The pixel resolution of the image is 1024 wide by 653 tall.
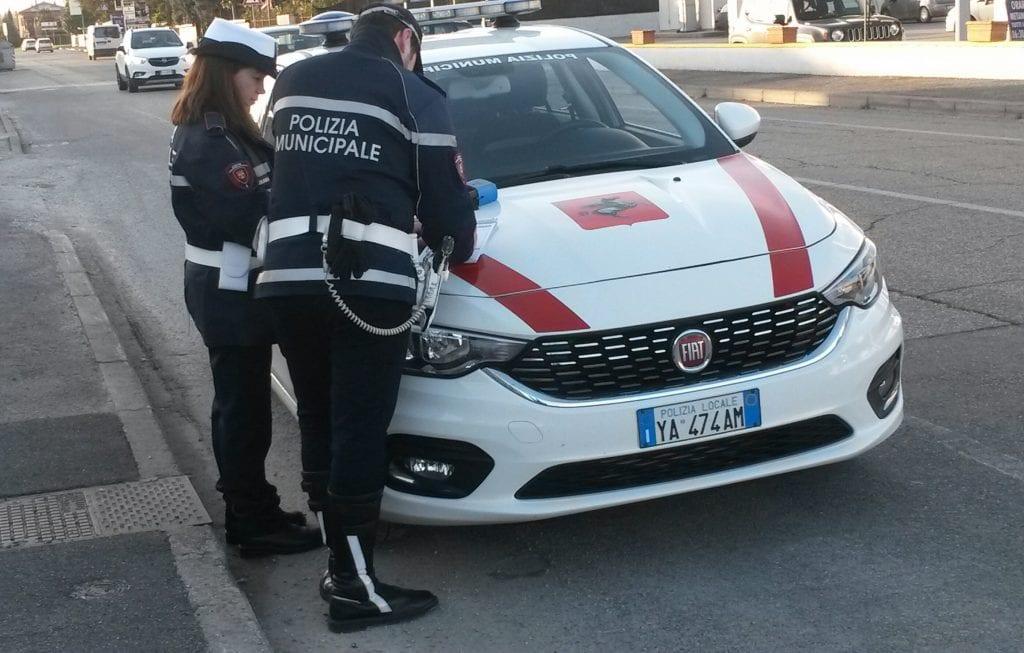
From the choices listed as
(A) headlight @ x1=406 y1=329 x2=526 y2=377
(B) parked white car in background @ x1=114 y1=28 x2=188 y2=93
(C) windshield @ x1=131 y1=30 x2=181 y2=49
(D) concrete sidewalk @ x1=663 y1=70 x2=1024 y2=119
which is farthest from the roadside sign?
(C) windshield @ x1=131 y1=30 x2=181 y2=49

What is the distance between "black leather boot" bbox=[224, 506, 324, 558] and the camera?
14.7 feet

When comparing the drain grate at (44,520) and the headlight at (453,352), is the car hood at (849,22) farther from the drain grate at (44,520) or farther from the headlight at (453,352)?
the headlight at (453,352)

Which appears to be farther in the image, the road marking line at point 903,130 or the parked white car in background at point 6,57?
the parked white car in background at point 6,57

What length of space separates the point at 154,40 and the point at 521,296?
35.0m

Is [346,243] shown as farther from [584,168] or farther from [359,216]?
[584,168]

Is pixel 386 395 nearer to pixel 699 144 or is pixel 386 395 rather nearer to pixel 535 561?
pixel 535 561

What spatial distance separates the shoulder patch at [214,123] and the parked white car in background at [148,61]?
31.2 metres

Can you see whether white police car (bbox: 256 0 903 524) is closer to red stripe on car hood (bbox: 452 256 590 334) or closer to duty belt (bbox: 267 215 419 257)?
red stripe on car hood (bbox: 452 256 590 334)

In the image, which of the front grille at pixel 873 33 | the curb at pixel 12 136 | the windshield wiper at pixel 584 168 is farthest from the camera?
the front grille at pixel 873 33

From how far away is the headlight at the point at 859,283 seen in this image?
421 centimetres

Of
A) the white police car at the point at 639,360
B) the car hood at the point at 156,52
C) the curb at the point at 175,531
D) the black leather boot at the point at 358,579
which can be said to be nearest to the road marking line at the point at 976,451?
the white police car at the point at 639,360

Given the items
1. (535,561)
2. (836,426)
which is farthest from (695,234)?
(535,561)

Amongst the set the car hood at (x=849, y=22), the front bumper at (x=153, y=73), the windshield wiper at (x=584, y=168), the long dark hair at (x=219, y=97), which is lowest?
the front bumper at (x=153, y=73)

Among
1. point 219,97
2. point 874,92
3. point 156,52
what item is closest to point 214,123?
point 219,97
